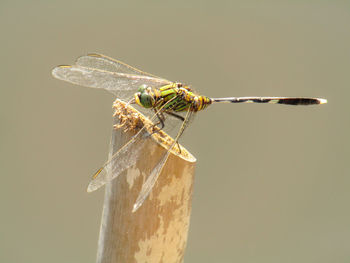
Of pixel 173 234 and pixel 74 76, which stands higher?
pixel 74 76

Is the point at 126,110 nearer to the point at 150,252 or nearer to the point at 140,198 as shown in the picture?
the point at 140,198

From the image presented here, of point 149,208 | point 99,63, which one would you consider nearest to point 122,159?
point 149,208

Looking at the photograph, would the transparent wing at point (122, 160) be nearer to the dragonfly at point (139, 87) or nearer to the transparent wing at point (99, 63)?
the dragonfly at point (139, 87)

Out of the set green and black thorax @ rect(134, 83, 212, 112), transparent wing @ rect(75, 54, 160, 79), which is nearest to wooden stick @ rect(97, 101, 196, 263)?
green and black thorax @ rect(134, 83, 212, 112)

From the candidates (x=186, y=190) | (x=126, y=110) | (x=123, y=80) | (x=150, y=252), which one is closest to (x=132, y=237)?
(x=150, y=252)

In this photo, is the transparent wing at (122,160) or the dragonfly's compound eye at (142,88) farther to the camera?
the dragonfly's compound eye at (142,88)

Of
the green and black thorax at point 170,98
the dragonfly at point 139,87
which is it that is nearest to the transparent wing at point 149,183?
the dragonfly at point 139,87
